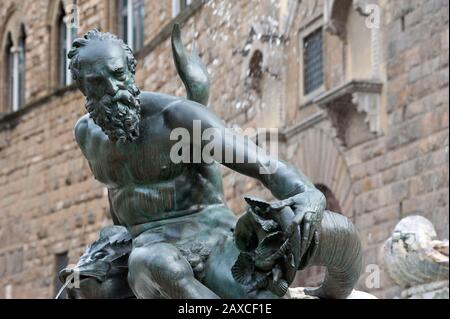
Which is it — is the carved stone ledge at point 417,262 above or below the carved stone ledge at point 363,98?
below

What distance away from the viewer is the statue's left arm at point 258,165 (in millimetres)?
4039

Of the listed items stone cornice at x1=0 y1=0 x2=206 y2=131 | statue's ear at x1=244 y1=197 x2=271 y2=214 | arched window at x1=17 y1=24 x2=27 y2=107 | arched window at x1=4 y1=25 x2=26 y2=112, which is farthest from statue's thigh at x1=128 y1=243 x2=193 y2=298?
arched window at x1=17 y1=24 x2=27 y2=107

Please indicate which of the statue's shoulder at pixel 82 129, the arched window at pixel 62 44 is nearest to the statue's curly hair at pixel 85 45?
the statue's shoulder at pixel 82 129

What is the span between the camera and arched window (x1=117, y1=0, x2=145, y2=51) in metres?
24.5

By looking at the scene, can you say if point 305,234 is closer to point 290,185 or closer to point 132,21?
point 290,185

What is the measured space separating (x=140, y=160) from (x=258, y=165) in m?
0.48

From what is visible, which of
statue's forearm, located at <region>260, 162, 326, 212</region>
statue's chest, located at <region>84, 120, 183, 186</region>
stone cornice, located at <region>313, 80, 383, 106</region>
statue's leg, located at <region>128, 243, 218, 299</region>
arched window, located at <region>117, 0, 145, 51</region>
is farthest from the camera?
arched window, located at <region>117, 0, 145, 51</region>

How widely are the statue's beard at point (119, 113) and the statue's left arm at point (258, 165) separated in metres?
0.11

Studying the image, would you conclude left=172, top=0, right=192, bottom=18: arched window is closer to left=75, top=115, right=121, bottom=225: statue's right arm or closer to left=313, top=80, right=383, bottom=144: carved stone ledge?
left=313, top=80, right=383, bottom=144: carved stone ledge

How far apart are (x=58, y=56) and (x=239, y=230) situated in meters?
23.3

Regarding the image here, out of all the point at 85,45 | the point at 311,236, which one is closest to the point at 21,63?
the point at 85,45

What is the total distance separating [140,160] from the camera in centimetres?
464

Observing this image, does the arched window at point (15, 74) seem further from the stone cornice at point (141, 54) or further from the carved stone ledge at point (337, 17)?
the carved stone ledge at point (337, 17)

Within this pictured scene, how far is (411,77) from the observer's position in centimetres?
1373
